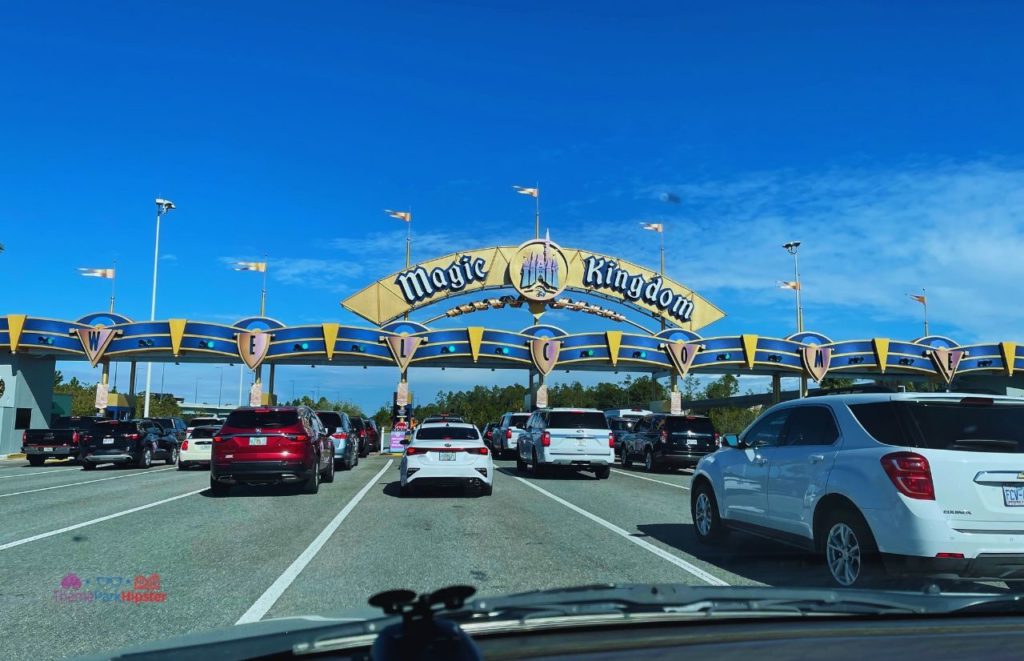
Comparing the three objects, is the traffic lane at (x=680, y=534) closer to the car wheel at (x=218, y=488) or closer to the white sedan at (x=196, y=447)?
the car wheel at (x=218, y=488)

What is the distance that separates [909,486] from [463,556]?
4526 millimetres

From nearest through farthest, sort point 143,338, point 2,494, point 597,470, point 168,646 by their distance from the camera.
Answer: point 168,646 < point 2,494 < point 597,470 < point 143,338

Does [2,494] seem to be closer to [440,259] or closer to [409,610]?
[409,610]

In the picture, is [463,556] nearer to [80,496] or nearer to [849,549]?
[849,549]

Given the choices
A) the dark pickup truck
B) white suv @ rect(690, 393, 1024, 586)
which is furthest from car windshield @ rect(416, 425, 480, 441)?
the dark pickup truck

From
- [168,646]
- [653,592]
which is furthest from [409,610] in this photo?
[653,592]

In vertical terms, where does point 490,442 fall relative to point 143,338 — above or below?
below

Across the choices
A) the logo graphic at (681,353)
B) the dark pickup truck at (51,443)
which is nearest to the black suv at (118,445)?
the dark pickup truck at (51,443)

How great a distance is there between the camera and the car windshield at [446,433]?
15.5m

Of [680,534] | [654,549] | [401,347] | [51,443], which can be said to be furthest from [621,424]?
[654,549]

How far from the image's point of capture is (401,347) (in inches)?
1479

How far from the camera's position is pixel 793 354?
41.0 m

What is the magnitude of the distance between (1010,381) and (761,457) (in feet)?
162

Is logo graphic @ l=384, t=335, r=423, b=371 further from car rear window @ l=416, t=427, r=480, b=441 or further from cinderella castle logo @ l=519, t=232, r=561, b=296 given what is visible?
car rear window @ l=416, t=427, r=480, b=441
